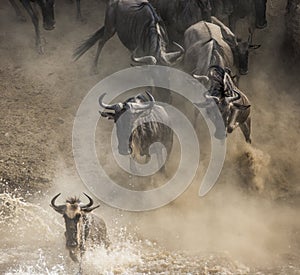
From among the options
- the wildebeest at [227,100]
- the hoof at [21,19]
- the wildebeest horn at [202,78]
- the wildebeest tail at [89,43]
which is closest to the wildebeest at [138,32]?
the wildebeest tail at [89,43]

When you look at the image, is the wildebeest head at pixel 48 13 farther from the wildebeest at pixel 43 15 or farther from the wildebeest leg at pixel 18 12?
the wildebeest leg at pixel 18 12

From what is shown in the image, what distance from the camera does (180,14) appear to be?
38.3 ft

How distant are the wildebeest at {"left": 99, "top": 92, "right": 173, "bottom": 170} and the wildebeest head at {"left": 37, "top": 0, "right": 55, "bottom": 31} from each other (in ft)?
15.7

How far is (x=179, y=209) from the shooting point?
29.9 feet

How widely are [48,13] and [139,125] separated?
5339 mm

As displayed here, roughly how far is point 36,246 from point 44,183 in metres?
1.40

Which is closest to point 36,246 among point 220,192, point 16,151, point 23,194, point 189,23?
point 23,194

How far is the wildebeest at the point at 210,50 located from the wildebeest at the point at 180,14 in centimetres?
64

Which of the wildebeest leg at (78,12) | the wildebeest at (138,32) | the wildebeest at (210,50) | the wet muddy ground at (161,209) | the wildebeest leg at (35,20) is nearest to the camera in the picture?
the wet muddy ground at (161,209)

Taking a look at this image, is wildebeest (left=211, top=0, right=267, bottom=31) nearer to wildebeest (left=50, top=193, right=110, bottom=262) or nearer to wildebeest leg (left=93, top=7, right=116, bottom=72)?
wildebeest leg (left=93, top=7, right=116, bottom=72)

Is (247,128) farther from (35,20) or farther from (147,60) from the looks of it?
(35,20)

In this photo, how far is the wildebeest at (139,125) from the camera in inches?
339

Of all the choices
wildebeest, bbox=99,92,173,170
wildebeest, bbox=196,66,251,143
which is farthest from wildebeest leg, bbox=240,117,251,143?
wildebeest, bbox=99,92,173,170

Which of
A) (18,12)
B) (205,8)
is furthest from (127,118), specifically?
(18,12)
